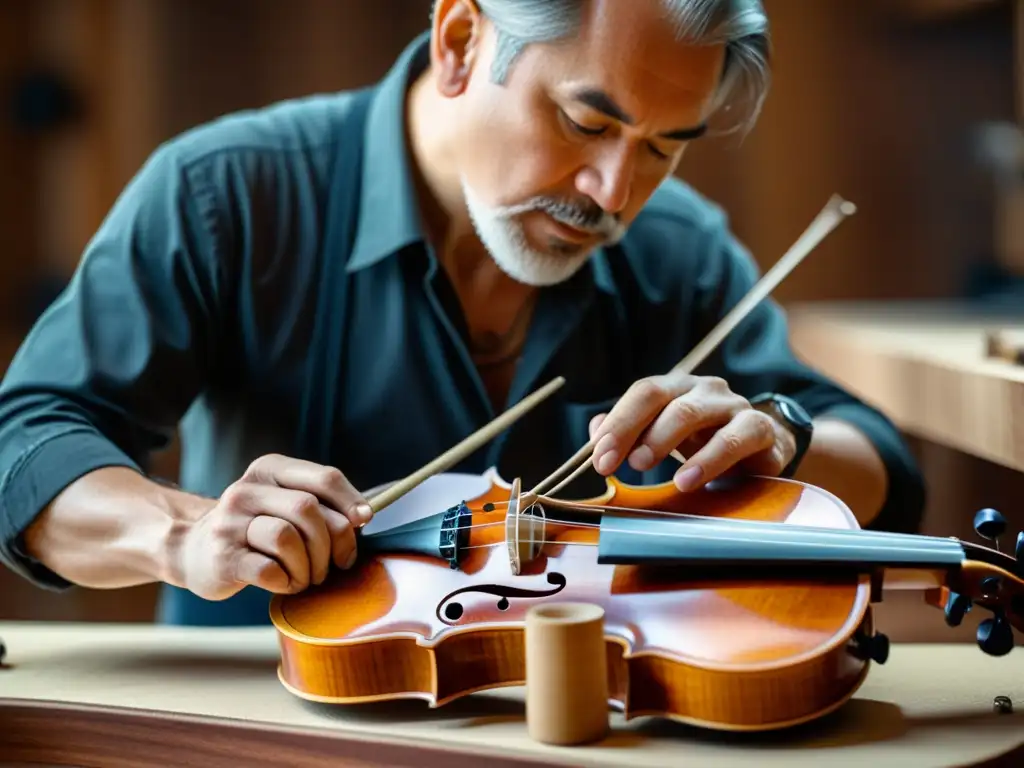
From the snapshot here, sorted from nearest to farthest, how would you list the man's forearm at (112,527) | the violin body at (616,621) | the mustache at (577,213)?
the violin body at (616,621), the man's forearm at (112,527), the mustache at (577,213)

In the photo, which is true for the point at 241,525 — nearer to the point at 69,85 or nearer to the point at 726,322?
the point at 726,322

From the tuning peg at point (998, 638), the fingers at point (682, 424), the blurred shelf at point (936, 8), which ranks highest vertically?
the blurred shelf at point (936, 8)

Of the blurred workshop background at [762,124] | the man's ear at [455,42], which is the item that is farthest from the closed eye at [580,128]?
the blurred workshop background at [762,124]

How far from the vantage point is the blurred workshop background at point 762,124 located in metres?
2.04

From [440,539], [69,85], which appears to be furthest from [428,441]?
[69,85]

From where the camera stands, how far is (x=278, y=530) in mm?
792

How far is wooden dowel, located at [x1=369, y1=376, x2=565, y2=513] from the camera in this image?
874mm

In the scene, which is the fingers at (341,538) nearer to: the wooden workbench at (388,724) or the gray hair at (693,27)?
the wooden workbench at (388,724)

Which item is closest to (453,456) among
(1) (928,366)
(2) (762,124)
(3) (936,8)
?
(1) (928,366)

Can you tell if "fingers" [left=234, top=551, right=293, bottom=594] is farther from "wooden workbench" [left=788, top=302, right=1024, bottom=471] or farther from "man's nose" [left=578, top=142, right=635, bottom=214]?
"wooden workbench" [left=788, top=302, right=1024, bottom=471]

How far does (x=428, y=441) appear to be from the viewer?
113 cm

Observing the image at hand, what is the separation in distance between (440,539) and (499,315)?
37 centimetres

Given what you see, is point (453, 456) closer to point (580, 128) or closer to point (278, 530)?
point (278, 530)

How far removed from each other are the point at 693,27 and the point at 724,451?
0.35 metres
